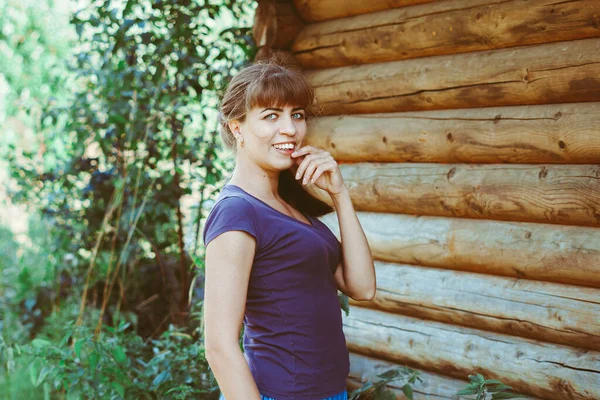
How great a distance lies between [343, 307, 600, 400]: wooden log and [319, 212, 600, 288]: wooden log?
340mm

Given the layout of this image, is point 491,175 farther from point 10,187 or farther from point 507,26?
point 10,187

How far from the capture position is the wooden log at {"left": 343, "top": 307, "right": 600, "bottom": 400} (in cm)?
280

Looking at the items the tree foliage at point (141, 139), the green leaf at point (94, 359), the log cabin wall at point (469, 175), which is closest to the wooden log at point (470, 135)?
the log cabin wall at point (469, 175)

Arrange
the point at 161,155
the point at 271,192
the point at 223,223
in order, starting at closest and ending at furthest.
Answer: the point at 223,223 < the point at 271,192 < the point at 161,155

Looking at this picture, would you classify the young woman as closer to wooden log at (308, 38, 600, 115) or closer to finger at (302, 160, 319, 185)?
finger at (302, 160, 319, 185)

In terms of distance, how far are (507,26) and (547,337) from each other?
5.08ft

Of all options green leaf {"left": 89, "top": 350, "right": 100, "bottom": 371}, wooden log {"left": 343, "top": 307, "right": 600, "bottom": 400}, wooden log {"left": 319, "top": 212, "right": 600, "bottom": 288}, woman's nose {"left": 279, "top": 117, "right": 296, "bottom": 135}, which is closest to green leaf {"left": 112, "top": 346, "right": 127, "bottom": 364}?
green leaf {"left": 89, "top": 350, "right": 100, "bottom": 371}

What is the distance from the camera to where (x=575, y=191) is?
285cm

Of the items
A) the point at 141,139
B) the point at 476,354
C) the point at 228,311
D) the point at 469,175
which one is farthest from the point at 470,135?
the point at 141,139

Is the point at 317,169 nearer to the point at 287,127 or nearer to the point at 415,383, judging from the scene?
the point at 287,127

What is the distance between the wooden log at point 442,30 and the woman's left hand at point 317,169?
4.61ft

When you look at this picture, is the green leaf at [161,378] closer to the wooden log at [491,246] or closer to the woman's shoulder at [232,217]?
the wooden log at [491,246]

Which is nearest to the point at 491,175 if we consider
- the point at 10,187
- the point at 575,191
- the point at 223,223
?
the point at 575,191

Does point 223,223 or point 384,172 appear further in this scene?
point 384,172
